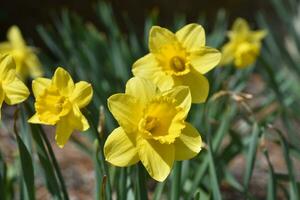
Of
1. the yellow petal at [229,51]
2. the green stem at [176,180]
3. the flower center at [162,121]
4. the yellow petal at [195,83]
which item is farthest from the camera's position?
the yellow petal at [229,51]

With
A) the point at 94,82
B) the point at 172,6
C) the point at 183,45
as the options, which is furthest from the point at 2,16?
the point at 183,45

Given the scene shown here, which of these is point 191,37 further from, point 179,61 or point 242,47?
point 242,47

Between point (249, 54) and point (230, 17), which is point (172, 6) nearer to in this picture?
point (230, 17)

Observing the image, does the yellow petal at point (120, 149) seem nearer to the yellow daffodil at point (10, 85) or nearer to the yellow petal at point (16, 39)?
the yellow daffodil at point (10, 85)

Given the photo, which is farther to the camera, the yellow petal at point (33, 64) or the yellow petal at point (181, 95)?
the yellow petal at point (33, 64)

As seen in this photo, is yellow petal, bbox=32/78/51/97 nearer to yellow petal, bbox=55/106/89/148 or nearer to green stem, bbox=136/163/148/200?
yellow petal, bbox=55/106/89/148

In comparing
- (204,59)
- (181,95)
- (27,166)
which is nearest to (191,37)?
(204,59)

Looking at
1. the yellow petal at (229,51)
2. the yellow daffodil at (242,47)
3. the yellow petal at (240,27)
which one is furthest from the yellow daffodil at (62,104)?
the yellow petal at (240,27)
